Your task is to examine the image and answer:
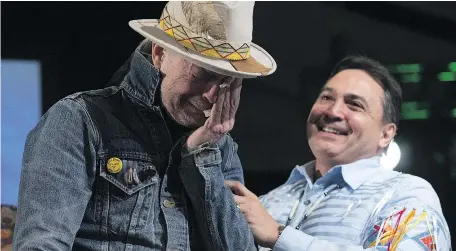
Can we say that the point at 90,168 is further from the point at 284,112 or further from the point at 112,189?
the point at 284,112

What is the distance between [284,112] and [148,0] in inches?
20.7

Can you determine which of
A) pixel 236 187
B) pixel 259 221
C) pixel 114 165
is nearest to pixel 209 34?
pixel 114 165

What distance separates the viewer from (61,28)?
6.32ft

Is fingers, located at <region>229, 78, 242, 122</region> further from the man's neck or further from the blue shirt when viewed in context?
the man's neck

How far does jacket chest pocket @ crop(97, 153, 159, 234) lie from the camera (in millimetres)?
1031

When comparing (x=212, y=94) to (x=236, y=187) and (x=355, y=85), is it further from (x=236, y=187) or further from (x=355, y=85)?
(x=355, y=85)

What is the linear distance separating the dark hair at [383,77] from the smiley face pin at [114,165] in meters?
1.10

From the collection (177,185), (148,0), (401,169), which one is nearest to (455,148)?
(401,169)

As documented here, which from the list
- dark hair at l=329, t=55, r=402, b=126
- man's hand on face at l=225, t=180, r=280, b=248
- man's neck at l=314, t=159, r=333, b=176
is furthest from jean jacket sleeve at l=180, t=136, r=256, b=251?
dark hair at l=329, t=55, r=402, b=126

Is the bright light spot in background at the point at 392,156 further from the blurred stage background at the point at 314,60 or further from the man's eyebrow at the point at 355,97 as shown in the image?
the man's eyebrow at the point at 355,97

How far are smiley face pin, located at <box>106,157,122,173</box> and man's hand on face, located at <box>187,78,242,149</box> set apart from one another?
11 cm

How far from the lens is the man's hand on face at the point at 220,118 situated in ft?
3.39

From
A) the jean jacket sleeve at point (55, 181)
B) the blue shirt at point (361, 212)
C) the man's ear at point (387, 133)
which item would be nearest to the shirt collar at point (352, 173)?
the blue shirt at point (361, 212)

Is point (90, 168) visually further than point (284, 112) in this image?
No
